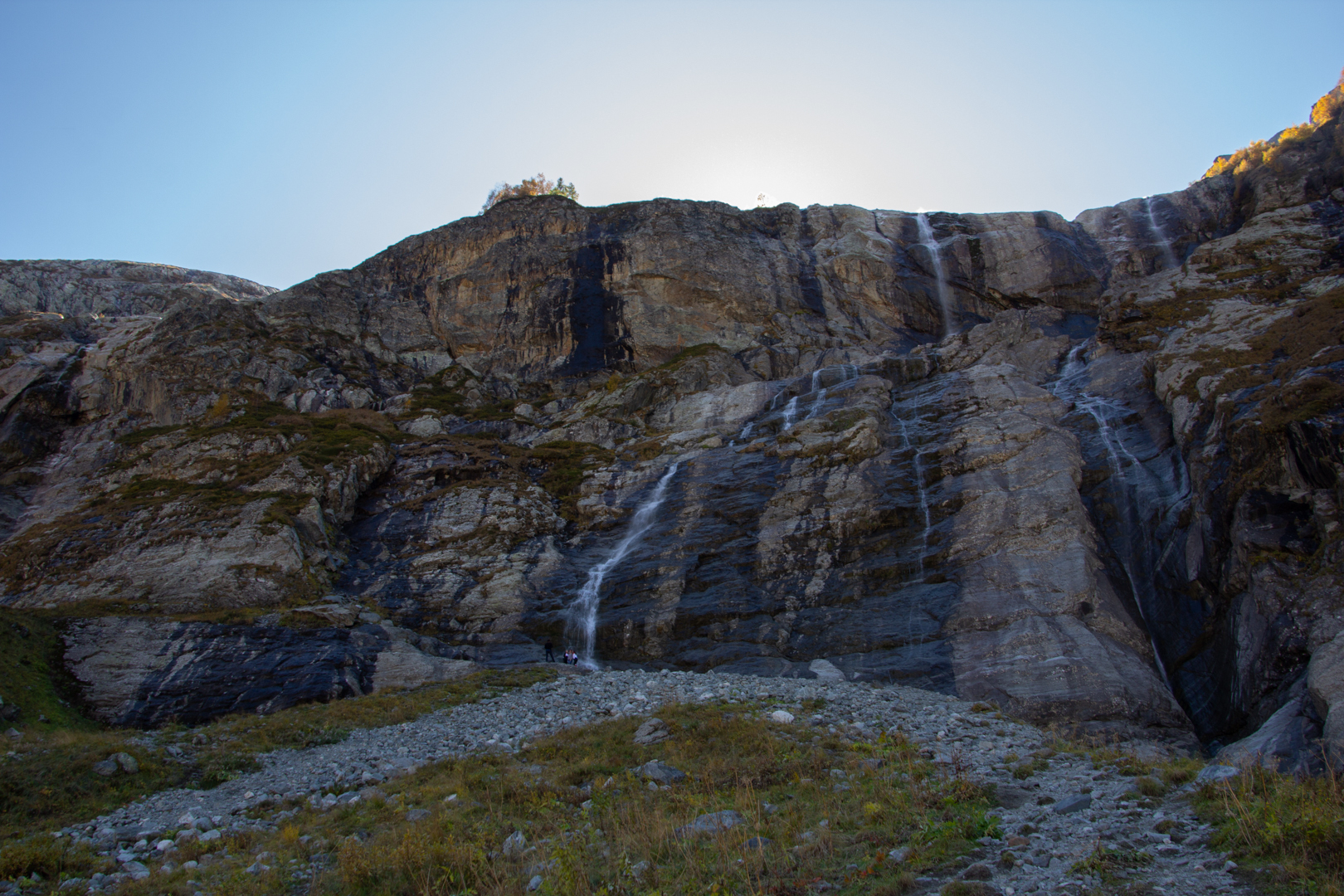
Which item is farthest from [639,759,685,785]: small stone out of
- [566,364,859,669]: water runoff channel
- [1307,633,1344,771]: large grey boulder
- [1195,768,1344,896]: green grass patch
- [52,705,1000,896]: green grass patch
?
[566,364,859,669]: water runoff channel

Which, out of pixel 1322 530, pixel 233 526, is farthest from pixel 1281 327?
pixel 233 526

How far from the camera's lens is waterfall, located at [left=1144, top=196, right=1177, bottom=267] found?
60469 millimetres

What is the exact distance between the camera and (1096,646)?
23.1 metres

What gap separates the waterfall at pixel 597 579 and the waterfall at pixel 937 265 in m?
37.3

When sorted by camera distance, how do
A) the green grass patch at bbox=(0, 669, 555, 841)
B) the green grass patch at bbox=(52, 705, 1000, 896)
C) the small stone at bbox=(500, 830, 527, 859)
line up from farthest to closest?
the green grass patch at bbox=(0, 669, 555, 841)
the small stone at bbox=(500, 830, 527, 859)
the green grass patch at bbox=(52, 705, 1000, 896)

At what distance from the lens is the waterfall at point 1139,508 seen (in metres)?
26.8

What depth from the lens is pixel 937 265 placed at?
68.5m

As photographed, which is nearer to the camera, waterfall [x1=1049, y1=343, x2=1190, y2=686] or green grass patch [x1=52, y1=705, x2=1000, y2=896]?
green grass patch [x1=52, y1=705, x2=1000, y2=896]

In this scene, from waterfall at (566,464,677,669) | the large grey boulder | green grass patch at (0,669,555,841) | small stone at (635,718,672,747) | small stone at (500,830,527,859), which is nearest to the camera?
small stone at (500,830,527,859)

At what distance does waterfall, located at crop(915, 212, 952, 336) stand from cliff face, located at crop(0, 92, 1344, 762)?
35 centimetres

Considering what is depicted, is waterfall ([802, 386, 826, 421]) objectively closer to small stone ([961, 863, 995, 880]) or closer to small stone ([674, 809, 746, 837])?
small stone ([674, 809, 746, 837])

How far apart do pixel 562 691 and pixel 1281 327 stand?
3459 centimetres

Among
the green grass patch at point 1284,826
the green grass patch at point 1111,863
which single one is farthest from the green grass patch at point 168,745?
the green grass patch at point 1284,826

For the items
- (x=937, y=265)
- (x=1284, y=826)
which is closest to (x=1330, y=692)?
(x=1284, y=826)
